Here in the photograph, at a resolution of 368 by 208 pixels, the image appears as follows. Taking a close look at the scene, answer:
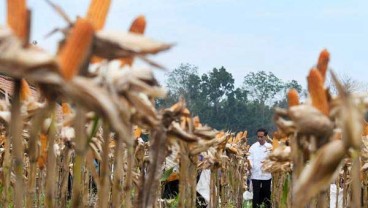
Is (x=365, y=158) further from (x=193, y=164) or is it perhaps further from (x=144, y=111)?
(x=144, y=111)

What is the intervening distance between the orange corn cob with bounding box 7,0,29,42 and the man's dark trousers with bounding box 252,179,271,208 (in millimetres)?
11372

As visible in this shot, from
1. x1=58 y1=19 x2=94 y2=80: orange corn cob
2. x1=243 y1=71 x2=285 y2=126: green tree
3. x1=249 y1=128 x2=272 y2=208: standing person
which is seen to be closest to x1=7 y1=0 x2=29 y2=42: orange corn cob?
x1=58 y1=19 x2=94 y2=80: orange corn cob

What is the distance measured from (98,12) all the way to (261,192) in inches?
458

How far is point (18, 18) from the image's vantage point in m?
1.76

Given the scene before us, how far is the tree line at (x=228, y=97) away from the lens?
71.4 m

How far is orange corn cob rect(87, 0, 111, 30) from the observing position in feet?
6.12

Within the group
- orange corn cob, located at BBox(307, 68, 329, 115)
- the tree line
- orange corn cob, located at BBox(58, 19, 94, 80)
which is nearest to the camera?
orange corn cob, located at BBox(58, 19, 94, 80)

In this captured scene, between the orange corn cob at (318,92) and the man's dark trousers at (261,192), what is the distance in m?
11.0

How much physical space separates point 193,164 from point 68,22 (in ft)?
9.03

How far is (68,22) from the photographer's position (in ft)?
6.13

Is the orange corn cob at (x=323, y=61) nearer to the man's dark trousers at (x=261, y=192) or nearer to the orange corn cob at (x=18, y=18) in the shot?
the orange corn cob at (x=18, y=18)

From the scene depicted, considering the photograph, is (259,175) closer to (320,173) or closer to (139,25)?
(139,25)

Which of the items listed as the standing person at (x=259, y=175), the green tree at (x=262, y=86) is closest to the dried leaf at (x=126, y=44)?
the standing person at (x=259, y=175)

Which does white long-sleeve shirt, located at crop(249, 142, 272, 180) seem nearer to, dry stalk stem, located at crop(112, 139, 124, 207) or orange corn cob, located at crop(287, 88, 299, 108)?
dry stalk stem, located at crop(112, 139, 124, 207)
